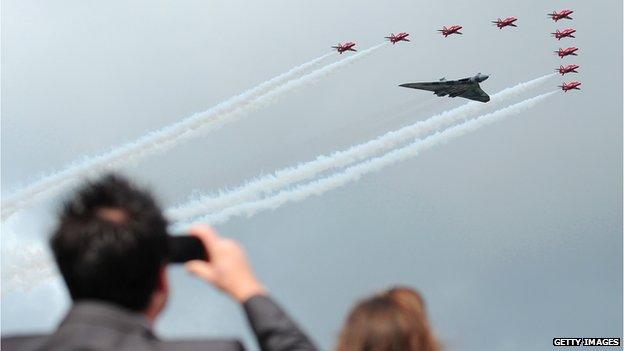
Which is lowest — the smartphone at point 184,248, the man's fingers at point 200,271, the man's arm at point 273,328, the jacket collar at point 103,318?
the man's arm at point 273,328

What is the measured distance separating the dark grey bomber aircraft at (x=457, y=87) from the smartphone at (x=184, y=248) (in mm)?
127068

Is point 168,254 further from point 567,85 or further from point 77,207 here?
point 567,85

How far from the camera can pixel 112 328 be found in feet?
25.6

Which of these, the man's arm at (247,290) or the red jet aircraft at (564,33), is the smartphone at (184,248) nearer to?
the man's arm at (247,290)

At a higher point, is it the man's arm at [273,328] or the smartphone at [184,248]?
the smartphone at [184,248]

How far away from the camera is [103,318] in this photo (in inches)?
306

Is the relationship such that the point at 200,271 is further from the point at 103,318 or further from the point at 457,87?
the point at 457,87

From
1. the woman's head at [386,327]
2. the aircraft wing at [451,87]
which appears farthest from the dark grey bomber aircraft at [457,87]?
the woman's head at [386,327]

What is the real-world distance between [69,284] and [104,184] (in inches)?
38.3

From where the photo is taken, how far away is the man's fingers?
877 cm

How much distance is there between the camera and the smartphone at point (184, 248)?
28.4ft

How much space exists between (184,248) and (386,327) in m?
2.15

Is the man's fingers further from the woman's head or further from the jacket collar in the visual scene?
the woman's head

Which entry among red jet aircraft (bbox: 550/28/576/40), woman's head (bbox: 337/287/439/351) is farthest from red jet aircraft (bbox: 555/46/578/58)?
woman's head (bbox: 337/287/439/351)
